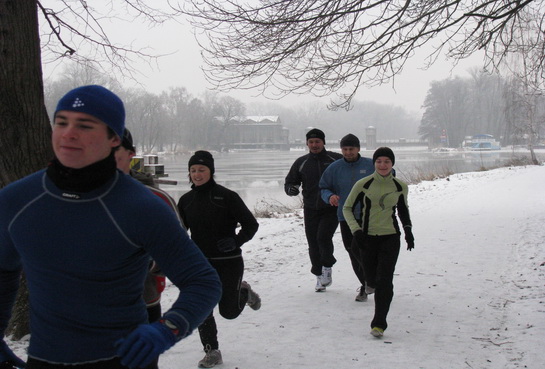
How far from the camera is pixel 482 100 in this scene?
109812 mm

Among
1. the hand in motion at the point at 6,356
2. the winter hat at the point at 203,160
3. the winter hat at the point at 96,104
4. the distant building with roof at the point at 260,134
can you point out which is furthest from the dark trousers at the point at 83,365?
the distant building with roof at the point at 260,134

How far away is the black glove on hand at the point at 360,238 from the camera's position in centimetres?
536

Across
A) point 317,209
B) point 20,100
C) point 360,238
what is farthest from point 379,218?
point 20,100

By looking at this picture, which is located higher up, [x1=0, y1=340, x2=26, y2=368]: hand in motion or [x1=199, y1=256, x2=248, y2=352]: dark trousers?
[x1=0, y1=340, x2=26, y2=368]: hand in motion

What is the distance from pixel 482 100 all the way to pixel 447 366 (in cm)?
11422

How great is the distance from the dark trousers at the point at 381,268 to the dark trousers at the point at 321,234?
1.25 metres

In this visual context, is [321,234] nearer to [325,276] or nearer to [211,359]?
[325,276]

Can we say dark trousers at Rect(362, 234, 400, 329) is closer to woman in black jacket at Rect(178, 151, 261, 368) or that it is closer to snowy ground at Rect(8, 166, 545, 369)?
snowy ground at Rect(8, 166, 545, 369)

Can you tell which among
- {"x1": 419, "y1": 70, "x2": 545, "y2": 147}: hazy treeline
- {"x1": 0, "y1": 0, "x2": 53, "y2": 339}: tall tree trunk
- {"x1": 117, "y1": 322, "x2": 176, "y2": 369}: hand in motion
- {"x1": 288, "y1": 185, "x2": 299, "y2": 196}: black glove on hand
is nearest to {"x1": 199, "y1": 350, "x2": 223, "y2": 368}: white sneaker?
{"x1": 0, "y1": 0, "x2": 53, "y2": 339}: tall tree trunk

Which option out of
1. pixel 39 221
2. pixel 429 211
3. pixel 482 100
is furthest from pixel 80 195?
pixel 482 100

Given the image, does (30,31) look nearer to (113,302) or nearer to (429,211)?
(113,302)

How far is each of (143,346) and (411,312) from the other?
184 inches

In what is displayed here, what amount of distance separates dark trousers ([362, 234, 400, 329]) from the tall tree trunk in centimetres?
332

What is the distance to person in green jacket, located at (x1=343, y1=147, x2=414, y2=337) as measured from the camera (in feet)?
17.5
